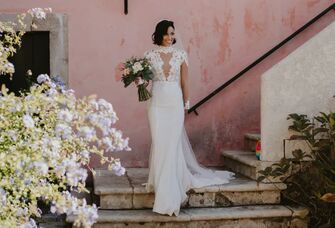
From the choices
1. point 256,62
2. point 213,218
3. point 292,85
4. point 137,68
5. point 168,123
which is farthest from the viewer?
point 256,62

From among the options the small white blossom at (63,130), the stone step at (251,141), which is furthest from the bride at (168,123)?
the small white blossom at (63,130)

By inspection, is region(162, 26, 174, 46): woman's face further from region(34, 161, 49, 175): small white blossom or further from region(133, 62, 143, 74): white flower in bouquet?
region(34, 161, 49, 175): small white blossom

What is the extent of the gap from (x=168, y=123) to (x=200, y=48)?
167cm

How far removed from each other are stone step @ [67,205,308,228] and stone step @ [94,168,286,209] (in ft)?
0.33

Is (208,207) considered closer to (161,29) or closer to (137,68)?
(137,68)

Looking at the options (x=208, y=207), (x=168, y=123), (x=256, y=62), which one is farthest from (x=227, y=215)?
(x=256, y=62)

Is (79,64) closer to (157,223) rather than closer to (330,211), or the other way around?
(157,223)

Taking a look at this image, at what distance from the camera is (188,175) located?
557cm

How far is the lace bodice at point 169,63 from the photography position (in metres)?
5.62

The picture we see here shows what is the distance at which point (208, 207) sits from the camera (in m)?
5.58

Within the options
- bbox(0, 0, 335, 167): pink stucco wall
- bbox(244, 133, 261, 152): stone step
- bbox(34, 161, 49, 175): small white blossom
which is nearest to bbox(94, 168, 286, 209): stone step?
bbox(244, 133, 261, 152): stone step

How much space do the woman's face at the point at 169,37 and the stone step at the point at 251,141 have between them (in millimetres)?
1541

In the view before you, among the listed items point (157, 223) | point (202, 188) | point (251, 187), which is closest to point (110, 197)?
point (157, 223)

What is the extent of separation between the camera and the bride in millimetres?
5379
